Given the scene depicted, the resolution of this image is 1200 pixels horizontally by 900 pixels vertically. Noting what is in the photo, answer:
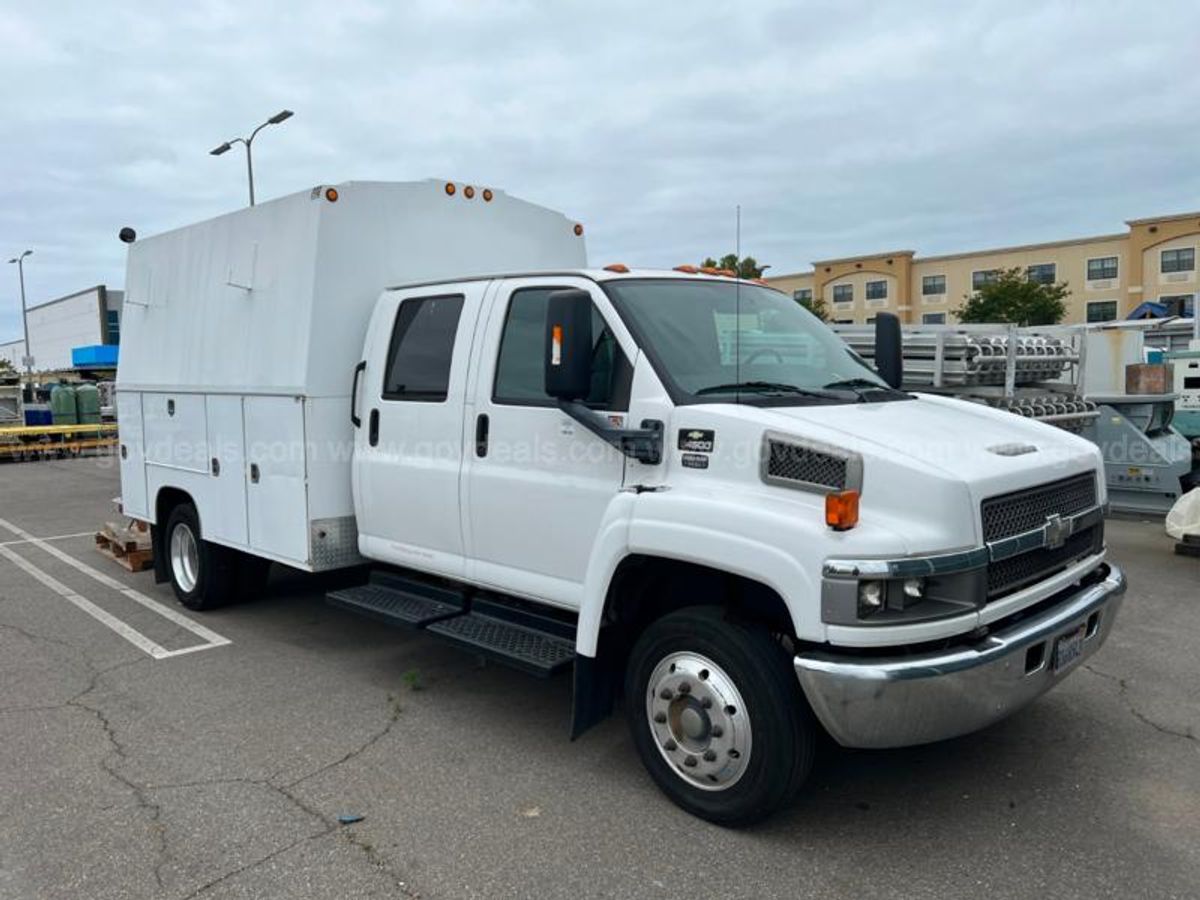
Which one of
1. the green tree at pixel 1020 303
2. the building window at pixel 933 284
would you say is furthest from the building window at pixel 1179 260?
the building window at pixel 933 284

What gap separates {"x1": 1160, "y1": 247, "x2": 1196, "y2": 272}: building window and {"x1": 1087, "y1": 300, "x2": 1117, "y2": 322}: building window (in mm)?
3585

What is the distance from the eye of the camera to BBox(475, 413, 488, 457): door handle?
14.8 feet

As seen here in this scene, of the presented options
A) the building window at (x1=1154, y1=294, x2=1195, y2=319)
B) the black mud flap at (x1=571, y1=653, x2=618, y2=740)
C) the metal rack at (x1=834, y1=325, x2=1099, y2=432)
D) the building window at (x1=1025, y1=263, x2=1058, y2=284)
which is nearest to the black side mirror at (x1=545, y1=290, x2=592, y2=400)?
the black mud flap at (x1=571, y1=653, x2=618, y2=740)

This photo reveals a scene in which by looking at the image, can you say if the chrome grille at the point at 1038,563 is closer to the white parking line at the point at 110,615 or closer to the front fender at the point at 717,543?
the front fender at the point at 717,543

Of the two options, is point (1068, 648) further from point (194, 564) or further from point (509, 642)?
point (194, 564)

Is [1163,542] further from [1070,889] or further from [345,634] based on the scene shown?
[345,634]

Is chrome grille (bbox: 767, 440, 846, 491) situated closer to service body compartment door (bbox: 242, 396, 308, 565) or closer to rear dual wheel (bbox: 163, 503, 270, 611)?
service body compartment door (bbox: 242, 396, 308, 565)

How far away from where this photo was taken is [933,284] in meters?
67.6

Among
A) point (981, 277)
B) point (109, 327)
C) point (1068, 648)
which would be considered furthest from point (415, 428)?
point (981, 277)

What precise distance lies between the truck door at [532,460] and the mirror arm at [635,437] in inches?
3.9

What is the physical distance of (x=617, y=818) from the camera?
12.0 ft

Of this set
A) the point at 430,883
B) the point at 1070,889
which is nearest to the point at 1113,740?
the point at 1070,889

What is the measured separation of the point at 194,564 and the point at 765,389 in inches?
197

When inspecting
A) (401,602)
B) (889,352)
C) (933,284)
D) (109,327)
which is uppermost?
(933,284)
